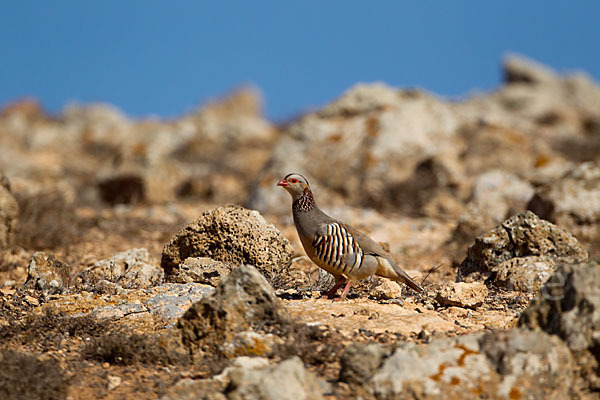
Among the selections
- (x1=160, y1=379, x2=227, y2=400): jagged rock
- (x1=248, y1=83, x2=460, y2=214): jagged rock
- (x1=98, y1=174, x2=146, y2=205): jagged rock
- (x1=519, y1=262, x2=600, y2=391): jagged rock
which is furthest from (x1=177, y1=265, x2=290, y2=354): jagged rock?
(x1=98, y1=174, x2=146, y2=205): jagged rock

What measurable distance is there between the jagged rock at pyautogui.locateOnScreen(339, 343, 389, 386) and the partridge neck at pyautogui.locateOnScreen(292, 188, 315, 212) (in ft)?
7.75

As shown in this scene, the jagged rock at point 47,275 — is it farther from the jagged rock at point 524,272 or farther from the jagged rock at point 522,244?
the jagged rock at point 524,272

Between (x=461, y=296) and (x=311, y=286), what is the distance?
5.05ft

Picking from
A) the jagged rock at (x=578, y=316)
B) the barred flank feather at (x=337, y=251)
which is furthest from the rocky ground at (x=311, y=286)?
the barred flank feather at (x=337, y=251)

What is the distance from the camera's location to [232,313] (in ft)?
15.8

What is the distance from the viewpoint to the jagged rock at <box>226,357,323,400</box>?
3.84 metres

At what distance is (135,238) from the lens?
11359mm

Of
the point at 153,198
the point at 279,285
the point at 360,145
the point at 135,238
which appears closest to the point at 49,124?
the point at 153,198

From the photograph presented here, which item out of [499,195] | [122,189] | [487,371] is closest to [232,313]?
[487,371]

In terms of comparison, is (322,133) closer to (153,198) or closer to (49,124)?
(153,198)

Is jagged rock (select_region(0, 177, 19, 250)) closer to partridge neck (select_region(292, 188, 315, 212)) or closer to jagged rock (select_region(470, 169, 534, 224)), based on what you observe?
partridge neck (select_region(292, 188, 315, 212))

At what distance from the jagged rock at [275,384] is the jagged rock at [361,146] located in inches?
394

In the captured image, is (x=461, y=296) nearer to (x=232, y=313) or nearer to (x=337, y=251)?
(x=337, y=251)

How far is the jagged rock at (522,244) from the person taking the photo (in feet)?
24.7
